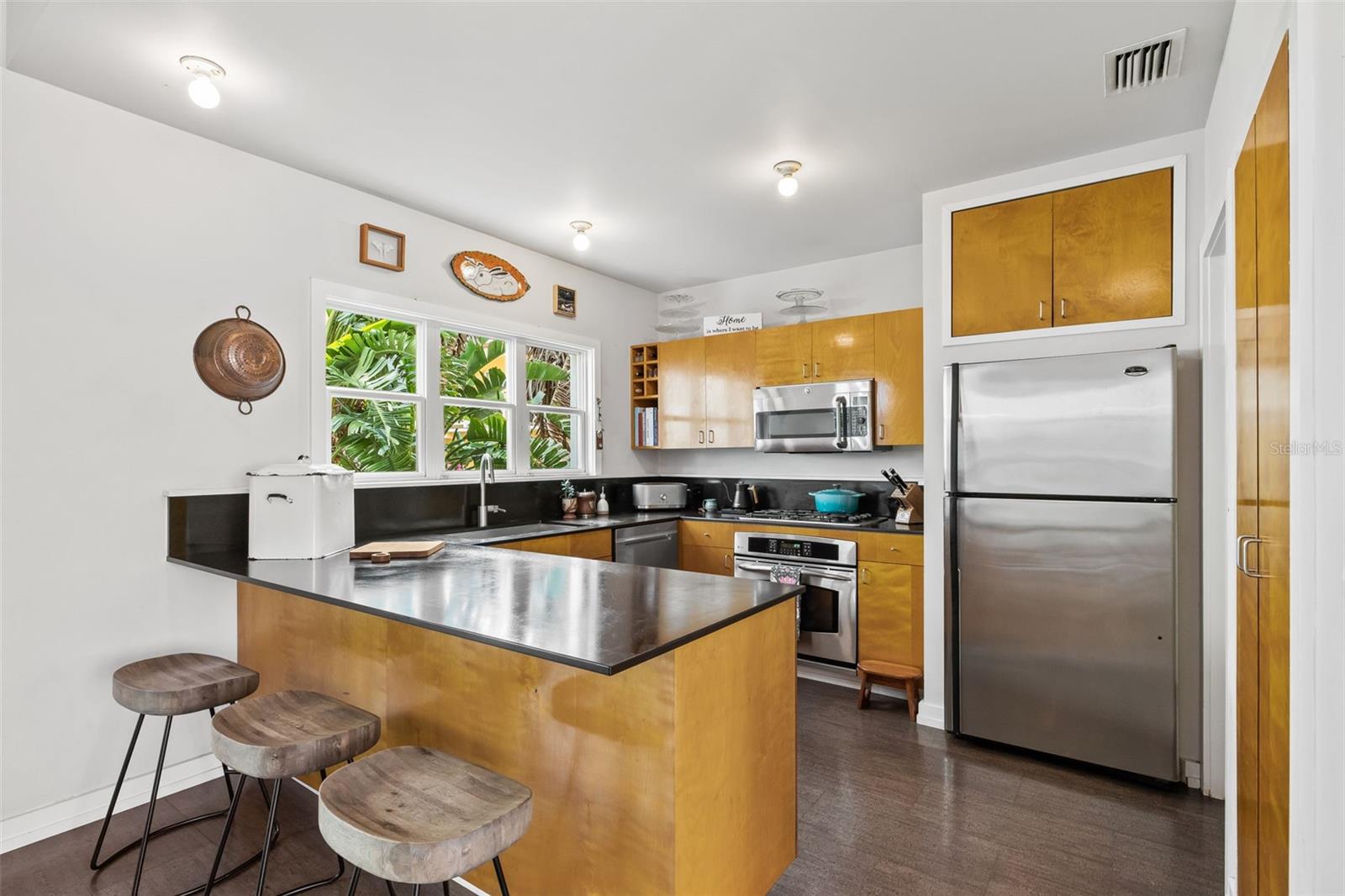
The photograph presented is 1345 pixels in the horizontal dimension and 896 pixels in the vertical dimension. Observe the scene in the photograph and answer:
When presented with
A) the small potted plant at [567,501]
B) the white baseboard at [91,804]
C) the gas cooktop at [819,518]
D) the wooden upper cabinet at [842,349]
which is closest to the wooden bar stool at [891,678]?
the gas cooktop at [819,518]

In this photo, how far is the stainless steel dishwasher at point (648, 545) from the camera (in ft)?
13.5

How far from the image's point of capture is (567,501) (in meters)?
4.39

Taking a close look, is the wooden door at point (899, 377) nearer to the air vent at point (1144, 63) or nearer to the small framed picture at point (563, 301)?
the air vent at point (1144, 63)

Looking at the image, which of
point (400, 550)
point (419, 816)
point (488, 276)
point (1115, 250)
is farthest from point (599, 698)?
point (488, 276)

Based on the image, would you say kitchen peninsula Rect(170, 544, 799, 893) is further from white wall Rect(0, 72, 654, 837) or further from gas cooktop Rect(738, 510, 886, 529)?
gas cooktop Rect(738, 510, 886, 529)

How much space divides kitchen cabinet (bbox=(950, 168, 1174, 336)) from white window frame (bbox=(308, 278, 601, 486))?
100 inches

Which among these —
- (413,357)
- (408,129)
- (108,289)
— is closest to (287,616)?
(108,289)

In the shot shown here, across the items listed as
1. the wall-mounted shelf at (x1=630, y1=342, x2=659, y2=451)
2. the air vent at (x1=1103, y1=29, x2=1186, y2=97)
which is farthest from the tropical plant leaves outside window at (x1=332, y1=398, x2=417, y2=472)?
the air vent at (x1=1103, y1=29, x2=1186, y2=97)

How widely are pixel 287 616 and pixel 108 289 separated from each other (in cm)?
141

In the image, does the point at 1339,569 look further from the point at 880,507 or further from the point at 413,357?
the point at 413,357

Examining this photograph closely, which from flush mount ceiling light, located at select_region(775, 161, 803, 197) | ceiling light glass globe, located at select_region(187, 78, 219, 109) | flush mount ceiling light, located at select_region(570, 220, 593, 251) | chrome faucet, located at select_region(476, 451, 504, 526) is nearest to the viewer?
ceiling light glass globe, located at select_region(187, 78, 219, 109)

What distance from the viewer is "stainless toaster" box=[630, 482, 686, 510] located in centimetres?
495

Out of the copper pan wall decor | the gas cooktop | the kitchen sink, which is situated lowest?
the kitchen sink

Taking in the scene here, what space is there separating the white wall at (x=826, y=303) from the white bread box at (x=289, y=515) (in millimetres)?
2964
